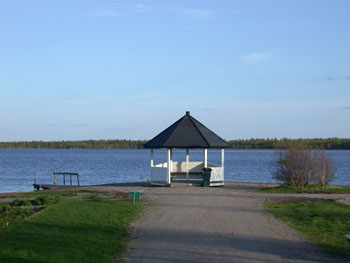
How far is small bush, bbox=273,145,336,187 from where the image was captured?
904 inches

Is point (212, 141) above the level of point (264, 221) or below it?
above

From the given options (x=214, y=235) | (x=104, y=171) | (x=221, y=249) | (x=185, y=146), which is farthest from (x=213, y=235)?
(x=104, y=171)

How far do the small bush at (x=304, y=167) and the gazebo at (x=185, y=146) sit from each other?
310cm

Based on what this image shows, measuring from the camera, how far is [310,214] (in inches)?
560

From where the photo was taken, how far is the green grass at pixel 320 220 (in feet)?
33.5

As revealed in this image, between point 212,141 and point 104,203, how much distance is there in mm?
9229

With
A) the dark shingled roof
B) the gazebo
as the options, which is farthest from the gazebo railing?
the dark shingled roof

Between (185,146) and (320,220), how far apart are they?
1129 centimetres

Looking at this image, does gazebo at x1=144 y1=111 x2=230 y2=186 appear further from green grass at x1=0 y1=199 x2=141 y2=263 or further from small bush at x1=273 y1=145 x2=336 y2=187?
green grass at x1=0 y1=199 x2=141 y2=263

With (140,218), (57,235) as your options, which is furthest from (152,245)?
(140,218)

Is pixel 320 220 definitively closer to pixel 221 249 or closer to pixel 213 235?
pixel 213 235

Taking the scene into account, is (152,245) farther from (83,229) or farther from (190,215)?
Result: (190,215)

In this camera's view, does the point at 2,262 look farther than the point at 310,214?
No

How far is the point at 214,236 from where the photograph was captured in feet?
35.1
